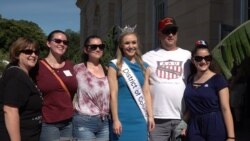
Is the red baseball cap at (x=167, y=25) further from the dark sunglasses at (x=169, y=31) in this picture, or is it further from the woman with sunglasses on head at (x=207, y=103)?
the woman with sunglasses on head at (x=207, y=103)

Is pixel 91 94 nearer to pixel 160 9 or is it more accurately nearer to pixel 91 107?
pixel 91 107

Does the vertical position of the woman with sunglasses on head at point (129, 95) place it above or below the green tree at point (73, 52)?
below

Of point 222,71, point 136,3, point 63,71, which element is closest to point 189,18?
point 136,3

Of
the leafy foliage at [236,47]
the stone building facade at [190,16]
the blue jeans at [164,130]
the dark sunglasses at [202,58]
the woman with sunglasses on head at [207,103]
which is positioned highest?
the stone building facade at [190,16]

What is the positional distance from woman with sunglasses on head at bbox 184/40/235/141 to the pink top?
3.42 ft

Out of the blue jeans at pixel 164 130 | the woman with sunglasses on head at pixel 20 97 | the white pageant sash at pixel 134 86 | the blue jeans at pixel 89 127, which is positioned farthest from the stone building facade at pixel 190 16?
the woman with sunglasses on head at pixel 20 97

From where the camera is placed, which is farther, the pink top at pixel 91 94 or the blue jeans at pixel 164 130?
the blue jeans at pixel 164 130

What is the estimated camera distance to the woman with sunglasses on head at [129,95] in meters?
5.38

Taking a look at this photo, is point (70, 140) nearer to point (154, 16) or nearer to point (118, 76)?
point (118, 76)

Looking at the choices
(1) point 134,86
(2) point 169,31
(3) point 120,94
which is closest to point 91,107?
(3) point 120,94

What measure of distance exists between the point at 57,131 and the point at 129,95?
1.00 m

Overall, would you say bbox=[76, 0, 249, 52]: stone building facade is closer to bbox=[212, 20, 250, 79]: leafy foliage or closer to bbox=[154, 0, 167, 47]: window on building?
bbox=[154, 0, 167, 47]: window on building

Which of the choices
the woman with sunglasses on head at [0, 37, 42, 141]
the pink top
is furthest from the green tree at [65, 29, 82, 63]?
the woman with sunglasses on head at [0, 37, 42, 141]

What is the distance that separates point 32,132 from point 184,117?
1.95 m
